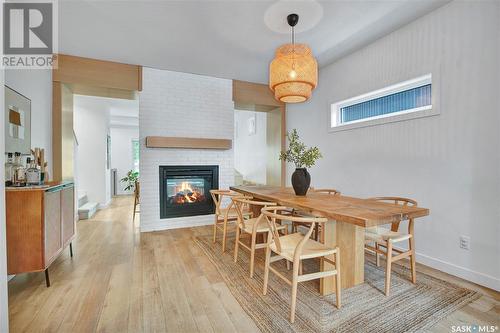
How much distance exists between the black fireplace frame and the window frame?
2206mm

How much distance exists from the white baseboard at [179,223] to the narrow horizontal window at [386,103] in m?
2.75

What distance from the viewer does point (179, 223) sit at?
13.2ft

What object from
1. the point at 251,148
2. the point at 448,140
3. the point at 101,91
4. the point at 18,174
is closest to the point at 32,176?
the point at 18,174

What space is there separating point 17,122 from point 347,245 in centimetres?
337

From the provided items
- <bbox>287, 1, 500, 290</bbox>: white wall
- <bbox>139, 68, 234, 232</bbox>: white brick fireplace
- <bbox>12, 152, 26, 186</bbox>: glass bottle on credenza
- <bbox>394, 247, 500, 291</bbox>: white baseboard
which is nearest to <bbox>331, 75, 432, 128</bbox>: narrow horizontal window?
<bbox>287, 1, 500, 290</bbox>: white wall

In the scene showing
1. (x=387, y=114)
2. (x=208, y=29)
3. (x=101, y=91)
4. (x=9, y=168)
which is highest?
(x=208, y=29)

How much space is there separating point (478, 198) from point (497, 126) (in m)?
0.67

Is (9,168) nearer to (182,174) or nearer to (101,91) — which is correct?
(101,91)

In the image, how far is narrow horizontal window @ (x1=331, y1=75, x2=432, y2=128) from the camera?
104 inches

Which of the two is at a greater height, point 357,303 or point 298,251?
point 298,251

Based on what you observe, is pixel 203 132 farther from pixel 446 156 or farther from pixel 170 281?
pixel 446 156

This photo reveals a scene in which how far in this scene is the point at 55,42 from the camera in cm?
301

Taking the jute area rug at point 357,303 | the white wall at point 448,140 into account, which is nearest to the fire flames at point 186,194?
the jute area rug at point 357,303

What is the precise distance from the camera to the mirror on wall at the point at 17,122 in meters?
2.12
